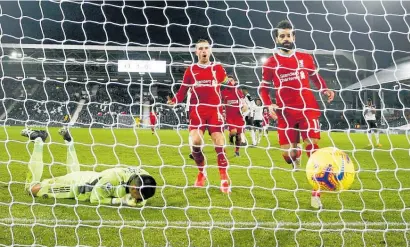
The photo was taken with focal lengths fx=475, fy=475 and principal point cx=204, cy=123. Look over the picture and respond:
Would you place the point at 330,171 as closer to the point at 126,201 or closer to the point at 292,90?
the point at 292,90

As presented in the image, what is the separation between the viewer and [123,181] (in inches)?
152

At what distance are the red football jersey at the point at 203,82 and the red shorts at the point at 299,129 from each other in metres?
0.76

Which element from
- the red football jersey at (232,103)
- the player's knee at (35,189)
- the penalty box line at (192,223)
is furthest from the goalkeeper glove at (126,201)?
the red football jersey at (232,103)

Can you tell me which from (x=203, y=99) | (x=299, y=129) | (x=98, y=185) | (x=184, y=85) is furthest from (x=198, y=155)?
(x=98, y=185)

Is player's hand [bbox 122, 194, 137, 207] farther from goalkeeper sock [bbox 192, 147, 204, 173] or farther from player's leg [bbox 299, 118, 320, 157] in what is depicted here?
player's leg [bbox 299, 118, 320, 157]

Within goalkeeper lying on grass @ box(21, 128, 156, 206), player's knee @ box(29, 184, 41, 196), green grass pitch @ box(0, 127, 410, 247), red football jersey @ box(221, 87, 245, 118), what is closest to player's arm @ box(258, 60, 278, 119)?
green grass pitch @ box(0, 127, 410, 247)

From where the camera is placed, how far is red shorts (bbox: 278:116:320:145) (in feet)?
15.2

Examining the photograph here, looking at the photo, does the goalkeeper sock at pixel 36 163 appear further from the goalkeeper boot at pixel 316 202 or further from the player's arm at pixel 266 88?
the goalkeeper boot at pixel 316 202

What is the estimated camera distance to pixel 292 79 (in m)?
4.77

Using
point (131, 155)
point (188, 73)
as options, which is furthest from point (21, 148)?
point (188, 73)

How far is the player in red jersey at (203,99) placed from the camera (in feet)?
15.9

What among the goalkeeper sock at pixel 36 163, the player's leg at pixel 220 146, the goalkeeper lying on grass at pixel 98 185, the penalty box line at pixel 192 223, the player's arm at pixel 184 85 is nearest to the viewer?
the penalty box line at pixel 192 223

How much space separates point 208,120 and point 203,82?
0.41m

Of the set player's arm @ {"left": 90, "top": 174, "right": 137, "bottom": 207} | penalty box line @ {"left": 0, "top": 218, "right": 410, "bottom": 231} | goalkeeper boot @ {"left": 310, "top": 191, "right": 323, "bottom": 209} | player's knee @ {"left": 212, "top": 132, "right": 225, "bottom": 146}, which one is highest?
player's knee @ {"left": 212, "top": 132, "right": 225, "bottom": 146}
